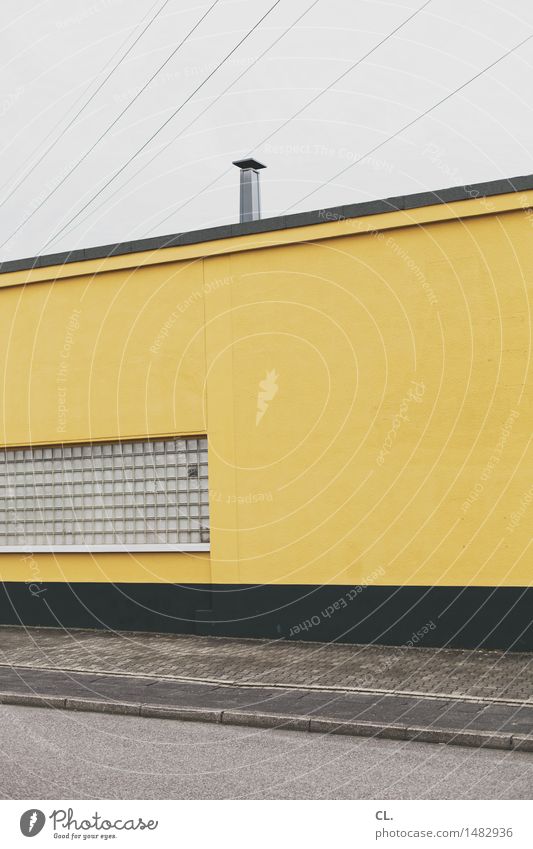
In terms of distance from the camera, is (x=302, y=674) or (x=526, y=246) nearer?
(x=302, y=674)

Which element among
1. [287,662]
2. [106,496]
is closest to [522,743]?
[287,662]

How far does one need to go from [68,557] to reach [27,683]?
4083 mm

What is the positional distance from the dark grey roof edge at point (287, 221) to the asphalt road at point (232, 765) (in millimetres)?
6418

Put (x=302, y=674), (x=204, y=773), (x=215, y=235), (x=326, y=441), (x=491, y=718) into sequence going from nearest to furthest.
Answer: (x=204, y=773) → (x=491, y=718) → (x=302, y=674) → (x=326, y=441) → (x=215, y=235)

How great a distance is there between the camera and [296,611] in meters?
12.3

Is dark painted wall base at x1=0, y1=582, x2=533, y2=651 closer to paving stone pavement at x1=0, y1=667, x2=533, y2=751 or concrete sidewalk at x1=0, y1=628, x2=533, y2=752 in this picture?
concrete sidewalk at x1=0, y1=628, x2=533, y2=752

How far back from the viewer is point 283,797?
20.4 ft

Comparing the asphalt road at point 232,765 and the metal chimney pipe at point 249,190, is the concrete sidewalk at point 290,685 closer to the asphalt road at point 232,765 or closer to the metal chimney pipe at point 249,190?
the asphalt road at point 232,765

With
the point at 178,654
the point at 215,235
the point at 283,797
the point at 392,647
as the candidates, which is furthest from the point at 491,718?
the point at 215,235

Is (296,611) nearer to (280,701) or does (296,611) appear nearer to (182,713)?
(280,701)

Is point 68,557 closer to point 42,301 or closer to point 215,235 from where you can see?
point 42,301
